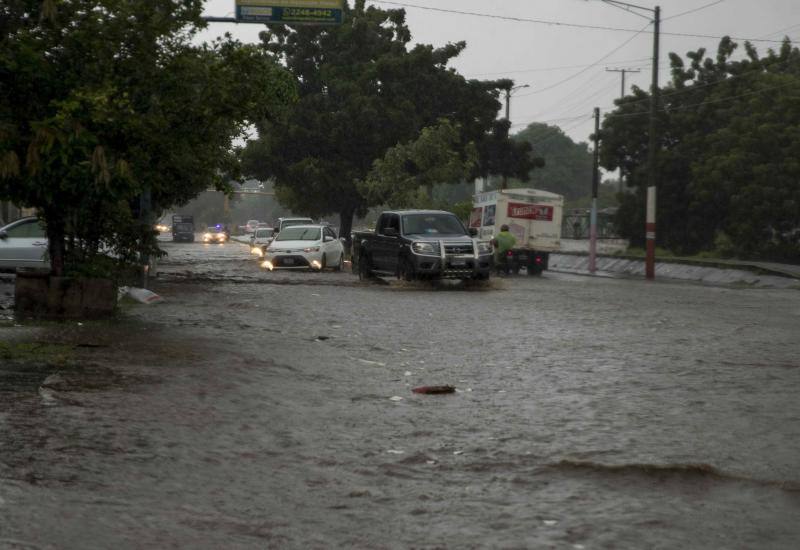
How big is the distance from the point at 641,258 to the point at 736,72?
23498mm

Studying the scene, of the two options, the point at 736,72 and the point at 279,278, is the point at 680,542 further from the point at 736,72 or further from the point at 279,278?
the point at 736,72

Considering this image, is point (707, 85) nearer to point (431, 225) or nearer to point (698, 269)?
point (698, 269)

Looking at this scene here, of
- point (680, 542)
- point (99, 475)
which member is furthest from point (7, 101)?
point (680, 542)

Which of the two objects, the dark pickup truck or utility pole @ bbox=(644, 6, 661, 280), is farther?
utility pole @ bbox=(644, 6, 661, 280)

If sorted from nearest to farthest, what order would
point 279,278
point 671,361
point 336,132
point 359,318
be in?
point 671,361 → point 359,318 → point 279,278 → point 336,132

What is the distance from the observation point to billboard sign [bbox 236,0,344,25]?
28484 mm

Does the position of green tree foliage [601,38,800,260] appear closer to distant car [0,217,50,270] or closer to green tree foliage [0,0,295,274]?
distant car [0,217,50,270]

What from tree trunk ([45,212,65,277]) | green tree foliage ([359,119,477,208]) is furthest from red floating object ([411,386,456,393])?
green tree foliage ([359,119,477,208])

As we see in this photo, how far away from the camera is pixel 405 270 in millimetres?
28969

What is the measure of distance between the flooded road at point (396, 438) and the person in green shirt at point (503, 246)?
22.8 meters

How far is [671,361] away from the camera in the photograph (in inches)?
518

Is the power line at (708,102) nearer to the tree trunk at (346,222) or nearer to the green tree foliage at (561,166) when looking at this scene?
the tree trunk at (346,222)

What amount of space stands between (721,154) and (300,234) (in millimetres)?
27622

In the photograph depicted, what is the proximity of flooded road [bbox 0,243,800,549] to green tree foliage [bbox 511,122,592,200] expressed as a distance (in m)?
133
